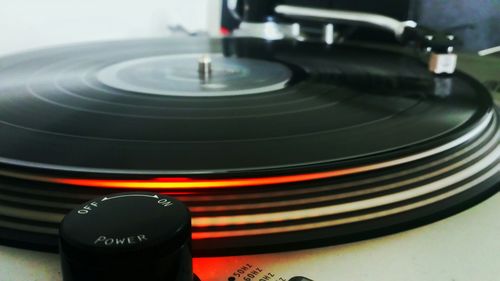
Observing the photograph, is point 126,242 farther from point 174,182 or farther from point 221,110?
point 221,110

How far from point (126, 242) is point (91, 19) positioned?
1238 millimetres

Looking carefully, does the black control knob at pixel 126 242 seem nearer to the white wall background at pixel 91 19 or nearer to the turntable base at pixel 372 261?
the turntable base at pixel 372 261

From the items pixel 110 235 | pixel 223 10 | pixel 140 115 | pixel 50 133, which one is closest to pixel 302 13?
pixel 223 10

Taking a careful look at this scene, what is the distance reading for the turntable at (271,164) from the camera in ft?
1.50

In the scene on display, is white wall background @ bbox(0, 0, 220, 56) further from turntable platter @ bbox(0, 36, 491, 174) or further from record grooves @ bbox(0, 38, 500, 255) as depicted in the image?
record grooves @ bbox(0, 38, 500, 255)

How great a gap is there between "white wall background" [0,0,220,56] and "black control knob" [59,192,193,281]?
102 cm

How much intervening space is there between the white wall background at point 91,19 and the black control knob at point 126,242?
1.02 meters

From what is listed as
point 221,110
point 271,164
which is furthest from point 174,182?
point 221,110

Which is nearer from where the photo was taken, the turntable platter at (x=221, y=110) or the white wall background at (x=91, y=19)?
the turntable platter at (x=221, y=110)

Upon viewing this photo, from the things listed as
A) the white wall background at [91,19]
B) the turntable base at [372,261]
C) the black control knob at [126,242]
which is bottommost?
the turntable base at [372,261]

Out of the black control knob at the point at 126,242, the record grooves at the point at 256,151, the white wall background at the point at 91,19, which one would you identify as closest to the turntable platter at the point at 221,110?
the record grooves at the point at 256,151

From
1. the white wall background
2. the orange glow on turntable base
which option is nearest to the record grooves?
the orange glow on turntable base

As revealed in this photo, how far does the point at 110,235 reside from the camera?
33 cm

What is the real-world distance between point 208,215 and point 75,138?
0.58 ft
